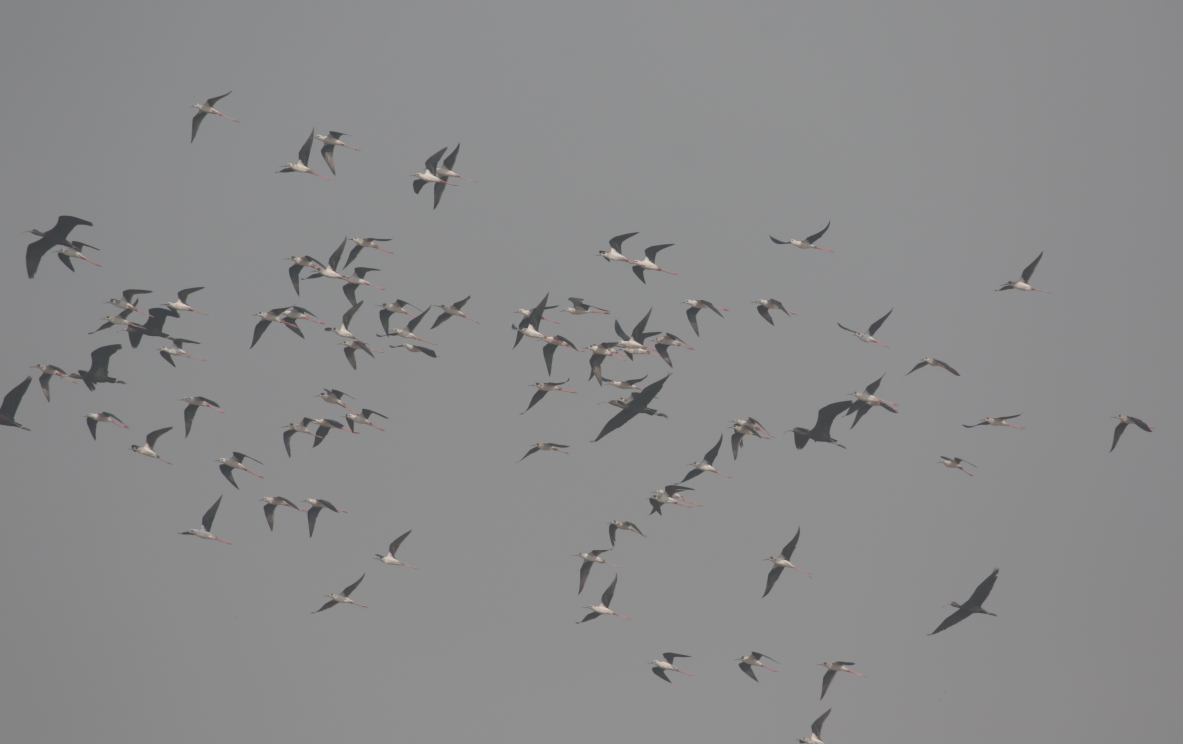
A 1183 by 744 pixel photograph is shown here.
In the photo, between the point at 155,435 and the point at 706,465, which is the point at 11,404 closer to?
the point at 155,435

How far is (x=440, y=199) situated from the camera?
4197 centimetres

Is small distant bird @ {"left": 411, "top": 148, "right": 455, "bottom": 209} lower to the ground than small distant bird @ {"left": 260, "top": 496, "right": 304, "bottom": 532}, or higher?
higher

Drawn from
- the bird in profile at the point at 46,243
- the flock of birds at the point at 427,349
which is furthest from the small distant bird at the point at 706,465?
the bird in profile at the point at 46,243

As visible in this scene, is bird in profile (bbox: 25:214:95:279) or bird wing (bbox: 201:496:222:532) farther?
bird wing (bbox: 201:496:222:532)

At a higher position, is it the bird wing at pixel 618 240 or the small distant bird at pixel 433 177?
the small distant bird at pixel 433 177

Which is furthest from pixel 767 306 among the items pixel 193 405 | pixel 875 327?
pixel 193 405

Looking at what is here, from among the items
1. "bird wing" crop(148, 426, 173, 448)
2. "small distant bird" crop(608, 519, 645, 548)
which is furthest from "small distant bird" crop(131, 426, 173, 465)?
"small distant bird" crop(608, 519, 645, 548)

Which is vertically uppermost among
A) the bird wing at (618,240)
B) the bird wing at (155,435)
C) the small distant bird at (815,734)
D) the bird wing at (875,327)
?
the bird wing at (618,240)

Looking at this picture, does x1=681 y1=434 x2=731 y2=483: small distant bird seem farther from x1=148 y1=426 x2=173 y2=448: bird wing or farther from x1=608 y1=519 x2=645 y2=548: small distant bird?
x1=148 y1=426 x2=173 y2=448: bird wing

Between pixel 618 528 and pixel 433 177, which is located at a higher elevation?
pixel 433 177

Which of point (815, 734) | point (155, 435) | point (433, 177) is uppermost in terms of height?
point (433, 177)

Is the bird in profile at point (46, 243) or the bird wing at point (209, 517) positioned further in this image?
the bird wing at point (209, 517)

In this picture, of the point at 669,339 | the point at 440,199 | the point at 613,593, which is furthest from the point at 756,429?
the point at 440,199

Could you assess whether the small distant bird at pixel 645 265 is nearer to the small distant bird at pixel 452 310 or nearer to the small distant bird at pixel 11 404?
the small distant bird at pixel 452 310
